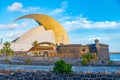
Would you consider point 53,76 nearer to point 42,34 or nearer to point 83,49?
point 83,49

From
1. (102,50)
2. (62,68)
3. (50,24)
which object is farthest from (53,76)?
(50,24)

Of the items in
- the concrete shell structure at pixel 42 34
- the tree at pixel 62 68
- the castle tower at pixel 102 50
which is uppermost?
→ the concrete shell structure at pixel 42 34

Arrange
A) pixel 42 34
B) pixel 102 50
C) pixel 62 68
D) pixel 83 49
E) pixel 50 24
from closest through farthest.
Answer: pixel 62 68 < pixel 83 49 < pixel 102 50 < pixel 42 34 < pixel 50 24

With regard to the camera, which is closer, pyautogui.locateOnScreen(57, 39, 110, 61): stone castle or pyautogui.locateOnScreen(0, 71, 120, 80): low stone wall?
pyautogui.locateOnScreen(0, 71, 120, 80): low stone wall

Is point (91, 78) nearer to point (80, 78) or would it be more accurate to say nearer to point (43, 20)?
point (80, 78)

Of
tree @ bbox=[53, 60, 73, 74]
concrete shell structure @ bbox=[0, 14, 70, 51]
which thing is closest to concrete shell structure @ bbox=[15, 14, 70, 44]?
concrete shell structure @ bbox=[0, 14, 70, 51]

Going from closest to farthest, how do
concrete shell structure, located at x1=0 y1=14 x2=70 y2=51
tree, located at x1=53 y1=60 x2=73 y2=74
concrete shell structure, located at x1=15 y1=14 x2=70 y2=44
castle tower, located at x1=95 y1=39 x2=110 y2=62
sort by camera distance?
tree, located at x1=53 y1=60 x2=73 y2=74, castle tower, located at x1=95 y1=39 x2=110 y2=62, concrete shell structure, located at x1=0 y1=14 x2=70 y2=51, concrete shell structure, located at x1=15 y1=14 x2=70 y2=44

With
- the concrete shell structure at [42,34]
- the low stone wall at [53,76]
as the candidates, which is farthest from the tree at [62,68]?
the concrete shell structure at [42,34]

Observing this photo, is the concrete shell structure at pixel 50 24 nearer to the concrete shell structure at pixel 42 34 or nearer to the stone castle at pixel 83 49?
the concrete shell structure at pixel 42 34

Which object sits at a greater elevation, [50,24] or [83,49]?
[50,24]

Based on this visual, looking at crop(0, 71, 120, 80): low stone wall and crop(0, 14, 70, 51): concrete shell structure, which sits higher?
crop(0, 14, 70, 51): concrete shell structure

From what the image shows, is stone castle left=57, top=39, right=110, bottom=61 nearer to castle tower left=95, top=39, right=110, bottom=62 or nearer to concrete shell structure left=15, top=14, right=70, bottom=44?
castle tower left=95, top=39, right=110, bottom=62

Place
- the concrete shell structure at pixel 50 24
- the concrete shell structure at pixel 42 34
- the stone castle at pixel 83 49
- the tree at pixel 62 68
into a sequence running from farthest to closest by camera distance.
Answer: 1. the concrete shell structure at pixel 50 24
2. the concrete shell structure at pixel 42 34
3. the stone castle at pixel 83 49
4. the tree at pixel 62 68

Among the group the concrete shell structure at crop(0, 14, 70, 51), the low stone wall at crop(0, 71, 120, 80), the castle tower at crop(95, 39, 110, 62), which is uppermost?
→ the concrete shell structure at crop(0, 14, 70, 51)
